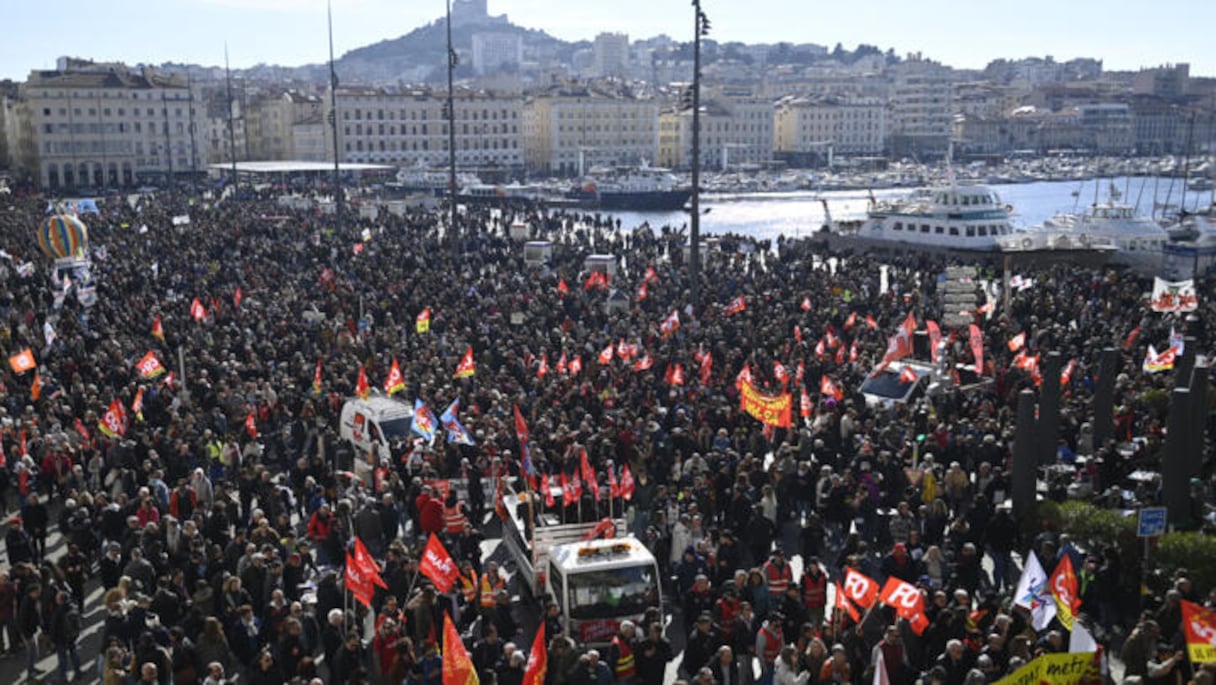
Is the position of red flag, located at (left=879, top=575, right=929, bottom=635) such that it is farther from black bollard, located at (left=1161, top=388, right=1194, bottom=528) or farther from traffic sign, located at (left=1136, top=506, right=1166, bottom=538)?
black bollard, located at (left=1161, top=388, right=1194, bottom=528)

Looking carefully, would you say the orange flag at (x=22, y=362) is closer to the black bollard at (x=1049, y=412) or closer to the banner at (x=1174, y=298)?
the black bollard at (x=1049, y=412)

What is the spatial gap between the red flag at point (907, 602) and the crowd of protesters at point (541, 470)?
0.10m

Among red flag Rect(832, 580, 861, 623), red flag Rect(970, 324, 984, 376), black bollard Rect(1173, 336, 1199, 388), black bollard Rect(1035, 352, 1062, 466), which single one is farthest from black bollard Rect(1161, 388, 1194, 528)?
red flag Rect(970, 324, 984, 376)

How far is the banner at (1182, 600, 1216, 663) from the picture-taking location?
9047 mm

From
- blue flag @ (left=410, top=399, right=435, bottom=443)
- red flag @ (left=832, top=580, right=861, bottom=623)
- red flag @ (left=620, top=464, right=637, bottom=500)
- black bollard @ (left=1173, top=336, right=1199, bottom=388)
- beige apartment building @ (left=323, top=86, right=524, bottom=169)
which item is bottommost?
red flag @ (left=620, top=464, right=637, bottom=500)

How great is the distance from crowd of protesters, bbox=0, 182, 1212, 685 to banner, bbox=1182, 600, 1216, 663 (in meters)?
0.38

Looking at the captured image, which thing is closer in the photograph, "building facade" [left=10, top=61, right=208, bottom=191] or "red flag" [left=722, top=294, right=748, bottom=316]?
"red flag" [left=722, top=294, right=748, bottom=316]

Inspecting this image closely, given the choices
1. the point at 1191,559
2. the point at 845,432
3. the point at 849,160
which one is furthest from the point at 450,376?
the point at 849,160

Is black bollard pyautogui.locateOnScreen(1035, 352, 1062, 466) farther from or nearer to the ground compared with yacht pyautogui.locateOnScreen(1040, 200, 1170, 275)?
farther from the ground

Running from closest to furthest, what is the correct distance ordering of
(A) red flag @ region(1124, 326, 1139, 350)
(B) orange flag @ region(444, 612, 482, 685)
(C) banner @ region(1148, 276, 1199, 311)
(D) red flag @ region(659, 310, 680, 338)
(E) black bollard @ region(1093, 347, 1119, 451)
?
(B) orange flag @ region(444, 612, 482, 685), (E) black bollard @ region(1093, 347, 1119, 451), (A) red flag @ region(1124, 326, 1139, 350), (C) banner @ region(1148, 276, 1199, 311), (D) red flag @ region(659, 310, 680, 338)

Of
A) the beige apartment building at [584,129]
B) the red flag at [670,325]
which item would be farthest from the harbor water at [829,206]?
the red flag at [670,325]

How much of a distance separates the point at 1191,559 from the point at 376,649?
8021 mm

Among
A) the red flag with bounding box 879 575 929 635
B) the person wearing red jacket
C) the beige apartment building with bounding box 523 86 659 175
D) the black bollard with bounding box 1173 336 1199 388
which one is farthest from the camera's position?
the beige apartment building with bounding box 523 86 659 175

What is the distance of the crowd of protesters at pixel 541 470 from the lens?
10.5 m
